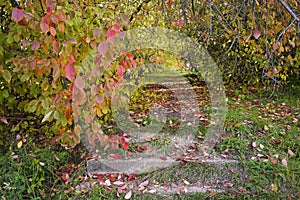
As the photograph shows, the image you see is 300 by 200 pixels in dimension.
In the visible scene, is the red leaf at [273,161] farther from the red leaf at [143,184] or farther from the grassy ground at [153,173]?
the red leaf at [143,184]

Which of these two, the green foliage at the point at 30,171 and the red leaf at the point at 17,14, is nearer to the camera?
the red leaf at the point at 17,14

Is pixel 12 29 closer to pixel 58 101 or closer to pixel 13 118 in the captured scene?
pixel 58 101

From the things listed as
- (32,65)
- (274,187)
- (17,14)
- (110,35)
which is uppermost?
(17,14)

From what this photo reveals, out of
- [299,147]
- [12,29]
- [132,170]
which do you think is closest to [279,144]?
[299,147]

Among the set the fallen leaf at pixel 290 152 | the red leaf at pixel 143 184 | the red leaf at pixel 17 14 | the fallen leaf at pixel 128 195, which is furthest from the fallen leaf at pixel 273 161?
the red leaf at pixel 17 14

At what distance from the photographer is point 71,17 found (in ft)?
5.93

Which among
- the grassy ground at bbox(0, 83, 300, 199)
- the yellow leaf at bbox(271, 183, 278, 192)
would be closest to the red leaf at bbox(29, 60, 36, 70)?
the grassy ground at bbox(0, 83, 300, 199)

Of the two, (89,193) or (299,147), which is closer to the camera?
(89,193)

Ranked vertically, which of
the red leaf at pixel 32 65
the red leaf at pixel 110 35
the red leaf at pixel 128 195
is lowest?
the red leaf at pixel 128 195

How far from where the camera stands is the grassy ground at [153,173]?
243 cm

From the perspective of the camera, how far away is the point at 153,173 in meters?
2.62

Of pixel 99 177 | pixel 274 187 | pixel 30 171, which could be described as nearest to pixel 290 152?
pixel 274 187

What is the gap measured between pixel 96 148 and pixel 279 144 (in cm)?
182

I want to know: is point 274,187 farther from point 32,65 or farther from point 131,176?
point 32,65
